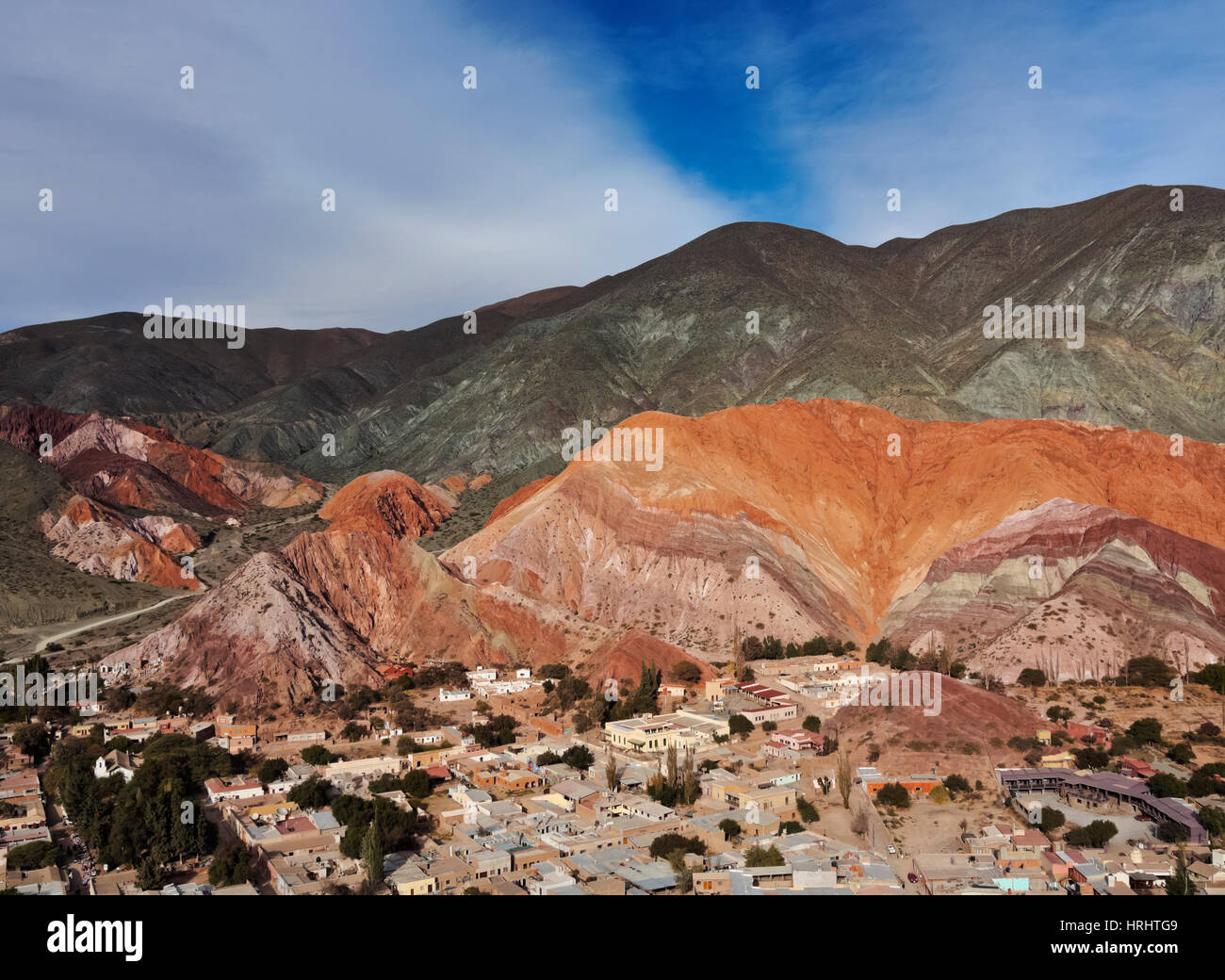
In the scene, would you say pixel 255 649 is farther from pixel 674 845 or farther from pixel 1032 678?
pixel 1032 678

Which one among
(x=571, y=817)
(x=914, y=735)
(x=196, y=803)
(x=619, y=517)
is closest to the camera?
(x=571, y=817)

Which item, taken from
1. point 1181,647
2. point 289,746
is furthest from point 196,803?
point 1181,647

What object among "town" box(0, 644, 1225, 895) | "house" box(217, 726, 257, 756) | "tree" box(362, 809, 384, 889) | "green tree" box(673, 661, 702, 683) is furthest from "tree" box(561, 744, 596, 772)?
"house" box(217, 726, 257, 756)

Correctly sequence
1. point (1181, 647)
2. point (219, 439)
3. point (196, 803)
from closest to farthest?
point (196, 803) < point (1181, 647) < point (219, 439)

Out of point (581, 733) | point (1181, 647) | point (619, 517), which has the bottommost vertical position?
point (581, 733)

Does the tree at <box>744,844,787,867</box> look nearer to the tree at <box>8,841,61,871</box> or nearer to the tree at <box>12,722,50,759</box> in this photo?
the tree at <box>8,841,61,871</box>
